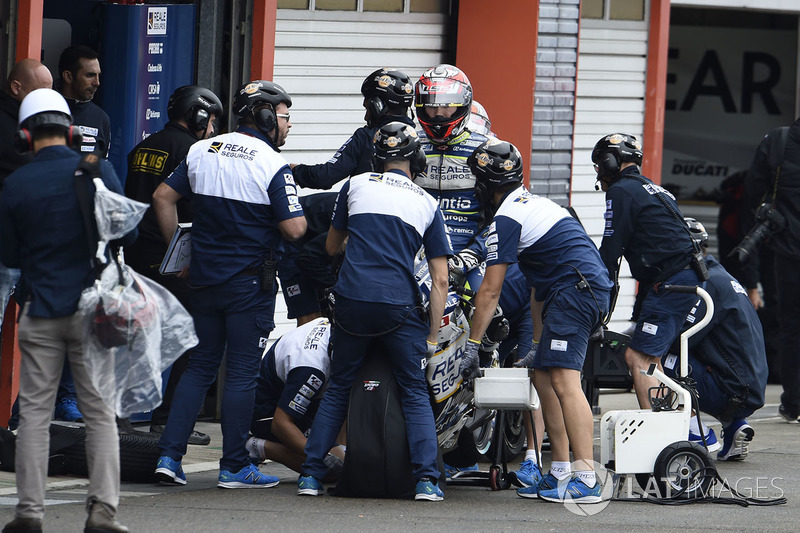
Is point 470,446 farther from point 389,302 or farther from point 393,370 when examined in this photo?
point 389,302

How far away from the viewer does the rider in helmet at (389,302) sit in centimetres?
736

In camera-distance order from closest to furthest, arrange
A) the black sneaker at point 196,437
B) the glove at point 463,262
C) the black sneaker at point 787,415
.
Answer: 1. the glove at point 463,262
2. the black sneaker at point 196,437
3. the black sneaker at point 787,415

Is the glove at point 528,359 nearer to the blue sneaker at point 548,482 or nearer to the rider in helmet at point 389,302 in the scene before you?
the blue sneaker at point 548,482

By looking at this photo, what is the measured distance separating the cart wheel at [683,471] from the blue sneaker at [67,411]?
11.6ft

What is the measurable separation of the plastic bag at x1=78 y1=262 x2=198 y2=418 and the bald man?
7.34 ft

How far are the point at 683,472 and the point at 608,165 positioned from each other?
79.0 inches

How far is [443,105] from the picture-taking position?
845 cm

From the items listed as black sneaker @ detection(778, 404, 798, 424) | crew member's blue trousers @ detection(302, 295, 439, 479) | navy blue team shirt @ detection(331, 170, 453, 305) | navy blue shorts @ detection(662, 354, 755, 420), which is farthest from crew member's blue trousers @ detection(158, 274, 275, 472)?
black sneaker @ detection(778, 404, 798, 424)

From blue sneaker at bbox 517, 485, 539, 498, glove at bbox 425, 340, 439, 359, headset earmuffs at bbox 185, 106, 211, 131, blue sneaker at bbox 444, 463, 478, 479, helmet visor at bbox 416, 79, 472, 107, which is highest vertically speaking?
helmet visor at bbox 416, 79, 472, 107

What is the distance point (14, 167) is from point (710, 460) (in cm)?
406

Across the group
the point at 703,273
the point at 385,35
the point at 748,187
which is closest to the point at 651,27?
the point at 748,187

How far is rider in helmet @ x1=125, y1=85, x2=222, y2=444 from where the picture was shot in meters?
8.92

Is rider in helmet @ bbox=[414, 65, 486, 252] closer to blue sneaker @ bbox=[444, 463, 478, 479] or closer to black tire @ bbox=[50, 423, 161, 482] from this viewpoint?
blue sneaker @ bbox=[444, 463, 478, 479]

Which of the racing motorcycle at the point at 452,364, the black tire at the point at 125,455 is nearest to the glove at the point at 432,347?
the racing motorcycle at the point at 452,364
